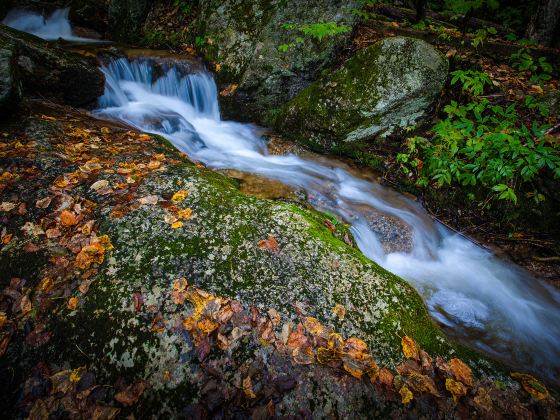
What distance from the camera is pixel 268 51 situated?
630 cm

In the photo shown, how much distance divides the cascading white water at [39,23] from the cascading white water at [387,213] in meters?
3.56

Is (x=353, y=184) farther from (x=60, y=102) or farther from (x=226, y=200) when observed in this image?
(x=60, y=102)

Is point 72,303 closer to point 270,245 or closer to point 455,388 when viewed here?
point 270,245

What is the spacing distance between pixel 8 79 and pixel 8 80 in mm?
12

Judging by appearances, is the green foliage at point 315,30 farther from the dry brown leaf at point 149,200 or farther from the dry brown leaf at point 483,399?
the dry brown leaf at point 483,399

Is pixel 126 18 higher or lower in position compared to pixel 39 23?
higher

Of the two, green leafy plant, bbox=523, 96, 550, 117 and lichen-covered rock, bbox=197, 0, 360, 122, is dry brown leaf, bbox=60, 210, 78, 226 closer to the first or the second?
lichen-covered rock, bbox=197, 0, 360, 122

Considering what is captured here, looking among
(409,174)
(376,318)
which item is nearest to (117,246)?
(376,318)

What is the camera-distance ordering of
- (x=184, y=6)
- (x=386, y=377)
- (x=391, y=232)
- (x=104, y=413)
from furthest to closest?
(x=184, y=6)
(x=391, y=232)
(x=386, y=377)
(x=104, y=413)

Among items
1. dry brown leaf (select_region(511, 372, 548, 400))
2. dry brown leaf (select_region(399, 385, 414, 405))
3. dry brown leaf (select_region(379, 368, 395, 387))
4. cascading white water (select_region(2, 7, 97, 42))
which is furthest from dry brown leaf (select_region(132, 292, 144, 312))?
cascading white water (select_region(2, 7, 97, 42))

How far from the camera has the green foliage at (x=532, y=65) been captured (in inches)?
200

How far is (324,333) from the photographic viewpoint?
7.06ft

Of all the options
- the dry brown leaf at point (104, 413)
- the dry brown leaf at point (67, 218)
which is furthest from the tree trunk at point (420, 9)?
the dry brown leaf at point (104, 413)

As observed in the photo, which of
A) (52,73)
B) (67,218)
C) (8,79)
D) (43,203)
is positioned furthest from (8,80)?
(67,218)
